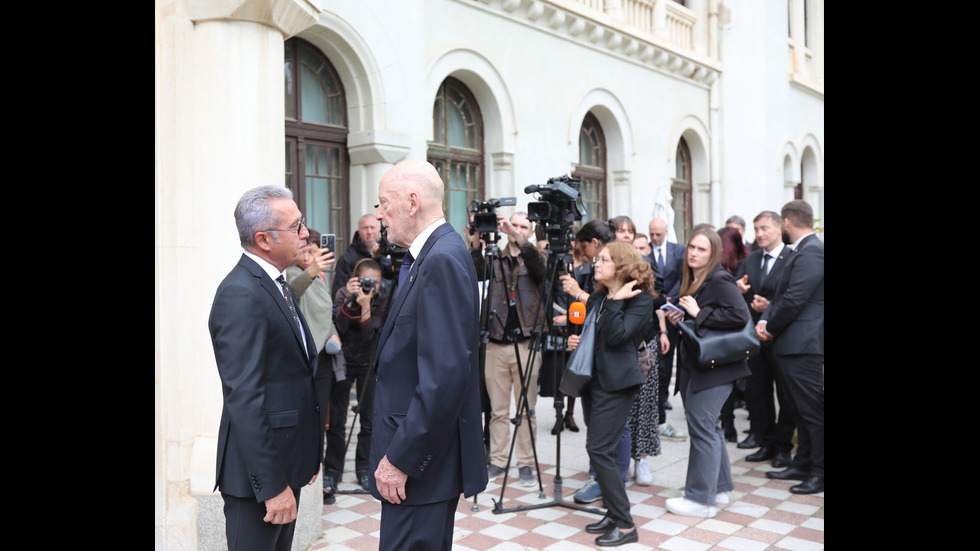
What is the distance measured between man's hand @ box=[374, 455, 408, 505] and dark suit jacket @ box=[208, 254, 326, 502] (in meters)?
0.37

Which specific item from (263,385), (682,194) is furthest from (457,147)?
(263,385)

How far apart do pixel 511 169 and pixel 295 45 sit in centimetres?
352

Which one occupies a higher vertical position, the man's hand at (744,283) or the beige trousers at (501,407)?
the man's hand at (744,283)

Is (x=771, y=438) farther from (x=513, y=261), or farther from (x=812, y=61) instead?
(x=812, y=61)

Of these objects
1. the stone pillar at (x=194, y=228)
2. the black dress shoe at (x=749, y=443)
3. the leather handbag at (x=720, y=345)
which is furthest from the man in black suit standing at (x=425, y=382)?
the black dress shoe at (x=749, y=443)

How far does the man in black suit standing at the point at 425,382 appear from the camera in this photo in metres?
2.40

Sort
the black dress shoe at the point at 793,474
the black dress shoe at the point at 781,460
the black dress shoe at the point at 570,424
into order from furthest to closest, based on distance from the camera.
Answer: the black dress shoe at the point at 570,424 → the black dress shoe at the point at 781,460 → the black dress shoe at the point at 793,474

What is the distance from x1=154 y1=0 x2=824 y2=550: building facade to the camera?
394 centimetres

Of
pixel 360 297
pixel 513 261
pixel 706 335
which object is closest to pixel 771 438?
pixel 706 335

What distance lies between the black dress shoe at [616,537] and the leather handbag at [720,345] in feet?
3.65

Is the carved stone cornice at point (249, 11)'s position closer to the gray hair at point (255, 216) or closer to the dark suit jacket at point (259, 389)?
the gray hair at point (255, 216)

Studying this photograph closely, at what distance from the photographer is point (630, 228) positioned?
256 inches

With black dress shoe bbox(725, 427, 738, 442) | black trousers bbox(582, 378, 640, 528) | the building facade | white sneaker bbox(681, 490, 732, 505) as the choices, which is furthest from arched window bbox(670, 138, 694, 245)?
black trousers bbox(582, 378, 640, 528)

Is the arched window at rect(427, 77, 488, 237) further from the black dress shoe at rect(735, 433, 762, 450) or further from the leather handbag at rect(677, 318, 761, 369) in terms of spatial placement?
the leather handbag at rect(677, 318, 761, 369)
